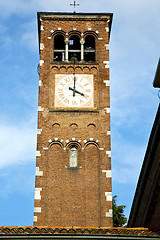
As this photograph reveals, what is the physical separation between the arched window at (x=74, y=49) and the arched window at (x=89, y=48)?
441mm

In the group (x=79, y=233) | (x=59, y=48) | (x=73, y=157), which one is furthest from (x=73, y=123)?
(x=79, y=233)

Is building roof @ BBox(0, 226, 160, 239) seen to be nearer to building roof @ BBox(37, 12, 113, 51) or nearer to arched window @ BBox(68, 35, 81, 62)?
arched window @ BBox(68, 35, 81, 62)

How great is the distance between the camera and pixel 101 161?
28156 millimetres

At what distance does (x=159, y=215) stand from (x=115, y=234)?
158 cm

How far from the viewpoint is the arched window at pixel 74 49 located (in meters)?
32.3

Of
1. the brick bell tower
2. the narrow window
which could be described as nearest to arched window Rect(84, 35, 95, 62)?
the brick bell tower

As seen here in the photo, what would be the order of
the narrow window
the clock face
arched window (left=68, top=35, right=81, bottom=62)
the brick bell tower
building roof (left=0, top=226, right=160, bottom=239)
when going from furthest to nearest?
arched window (left=68, top=35, right=81, bottom=62) < the clock face < the narrow window < the brick bell tower < building roof (left=0, top=226, right=160, bottom=239)

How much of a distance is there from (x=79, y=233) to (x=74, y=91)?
45.6 ft

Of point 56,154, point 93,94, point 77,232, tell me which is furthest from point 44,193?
point 77,232

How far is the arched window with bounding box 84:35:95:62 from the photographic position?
107 feet

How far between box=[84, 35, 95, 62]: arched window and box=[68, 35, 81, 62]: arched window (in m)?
0.44

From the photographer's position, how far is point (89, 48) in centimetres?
3259

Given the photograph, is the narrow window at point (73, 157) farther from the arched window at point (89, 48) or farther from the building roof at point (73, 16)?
the building roof at point (73, 16)

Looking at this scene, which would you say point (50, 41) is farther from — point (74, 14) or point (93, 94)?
point (93, 94)
